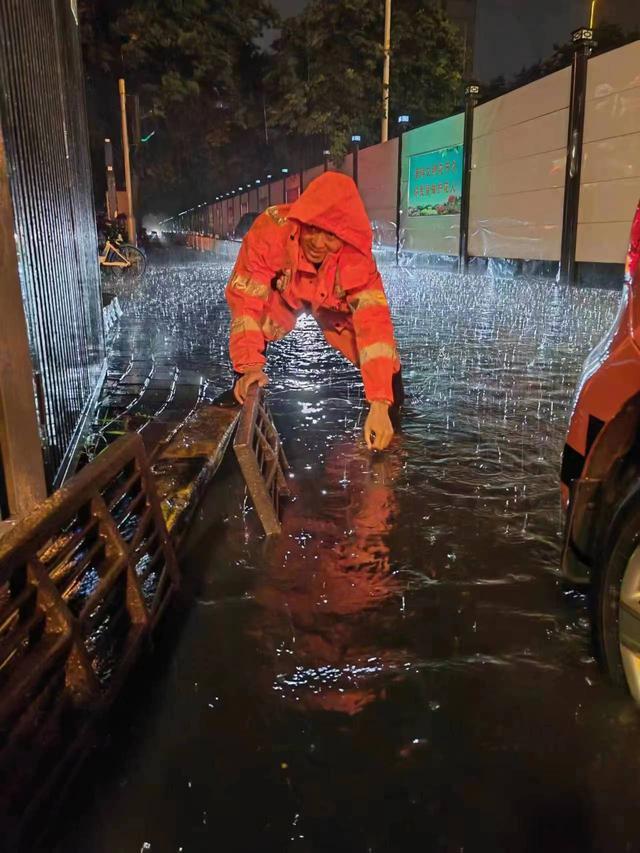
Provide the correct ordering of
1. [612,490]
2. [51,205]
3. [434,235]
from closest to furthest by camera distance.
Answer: [612,490]
[51,205]
[434,235]

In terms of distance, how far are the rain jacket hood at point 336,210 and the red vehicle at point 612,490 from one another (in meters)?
1.73

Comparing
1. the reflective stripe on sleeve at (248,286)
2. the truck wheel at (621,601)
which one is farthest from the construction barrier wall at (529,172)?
the truck wheel at (621,601)

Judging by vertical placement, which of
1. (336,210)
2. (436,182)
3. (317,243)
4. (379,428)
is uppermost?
(436,182)

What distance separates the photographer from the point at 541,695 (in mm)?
2166

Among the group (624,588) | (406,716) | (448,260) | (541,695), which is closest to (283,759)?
(406,716)

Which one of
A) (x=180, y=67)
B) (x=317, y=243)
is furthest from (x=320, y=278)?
(x=180, y=67)

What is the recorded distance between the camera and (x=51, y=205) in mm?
4020

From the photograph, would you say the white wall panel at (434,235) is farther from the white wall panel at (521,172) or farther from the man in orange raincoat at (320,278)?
the man in orange raincoat at (320,278)

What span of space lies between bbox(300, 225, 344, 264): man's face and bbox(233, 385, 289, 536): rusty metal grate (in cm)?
83

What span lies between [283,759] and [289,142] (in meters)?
34.7

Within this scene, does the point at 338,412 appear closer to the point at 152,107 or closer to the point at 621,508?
the point at 621,508

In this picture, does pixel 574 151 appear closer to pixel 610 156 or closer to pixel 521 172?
pixel 610 156

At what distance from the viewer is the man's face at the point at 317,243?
379cm

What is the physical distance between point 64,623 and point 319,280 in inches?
104
